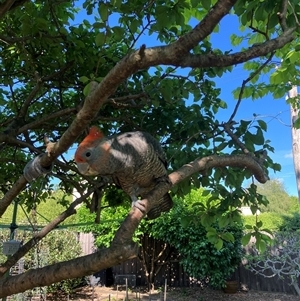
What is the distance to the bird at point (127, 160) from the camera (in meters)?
1.20

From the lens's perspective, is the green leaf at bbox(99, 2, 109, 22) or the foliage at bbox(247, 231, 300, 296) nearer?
the green leaf at bbox(99, 2, 109, 22)

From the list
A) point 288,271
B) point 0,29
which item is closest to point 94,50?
point 0,29

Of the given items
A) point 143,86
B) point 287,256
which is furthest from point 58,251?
point 143,86

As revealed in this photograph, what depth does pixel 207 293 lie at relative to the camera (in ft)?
23.0

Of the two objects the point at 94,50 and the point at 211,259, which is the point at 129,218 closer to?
the point at 94,50

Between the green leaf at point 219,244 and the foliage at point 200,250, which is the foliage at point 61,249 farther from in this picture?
the green leaf at point 219,244

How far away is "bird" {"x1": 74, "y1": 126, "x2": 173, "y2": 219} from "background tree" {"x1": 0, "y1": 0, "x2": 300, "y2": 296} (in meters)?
0.07

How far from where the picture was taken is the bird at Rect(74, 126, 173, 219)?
1200 millimetres

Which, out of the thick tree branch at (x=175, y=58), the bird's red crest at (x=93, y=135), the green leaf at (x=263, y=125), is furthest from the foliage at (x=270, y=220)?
the thick tree branch at (x=175, y=58)

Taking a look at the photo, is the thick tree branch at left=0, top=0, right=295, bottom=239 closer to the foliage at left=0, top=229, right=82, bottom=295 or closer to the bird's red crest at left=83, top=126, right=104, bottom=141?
the bird's red crest at left=83, top=126, right=104, bottom=141

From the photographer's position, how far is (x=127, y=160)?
1.34 meters

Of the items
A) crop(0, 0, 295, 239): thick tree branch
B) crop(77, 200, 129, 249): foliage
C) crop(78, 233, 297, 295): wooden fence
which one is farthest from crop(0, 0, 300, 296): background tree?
crop(78, 233, 297, 295): wooden fence

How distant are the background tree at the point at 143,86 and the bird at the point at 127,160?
7cm

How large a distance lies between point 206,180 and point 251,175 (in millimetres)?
268
